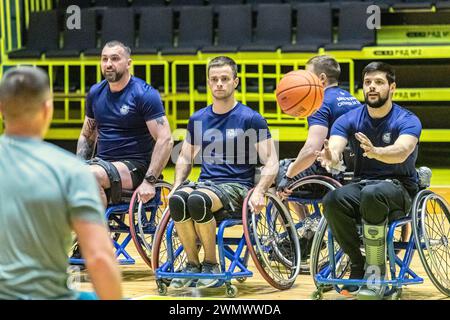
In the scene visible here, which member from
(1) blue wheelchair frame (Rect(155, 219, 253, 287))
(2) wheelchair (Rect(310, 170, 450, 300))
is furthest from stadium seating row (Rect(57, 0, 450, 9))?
(1) blue wheelchair frame (Rect(155, 219, 253, 287))

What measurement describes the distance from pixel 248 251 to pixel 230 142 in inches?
24.8

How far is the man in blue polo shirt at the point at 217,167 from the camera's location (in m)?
5.19

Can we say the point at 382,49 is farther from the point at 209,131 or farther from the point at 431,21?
the point at 209,131

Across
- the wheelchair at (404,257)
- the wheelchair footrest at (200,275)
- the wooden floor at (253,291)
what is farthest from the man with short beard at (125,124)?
the wheelchair at (404,257)

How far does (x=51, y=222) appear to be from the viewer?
2.49 meters

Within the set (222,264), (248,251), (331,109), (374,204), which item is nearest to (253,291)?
(248,251)

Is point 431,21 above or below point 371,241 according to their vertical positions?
above

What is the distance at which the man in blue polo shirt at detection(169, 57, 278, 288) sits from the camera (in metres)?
5.19

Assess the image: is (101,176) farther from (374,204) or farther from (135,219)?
(374,204)

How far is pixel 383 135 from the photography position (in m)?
5.12

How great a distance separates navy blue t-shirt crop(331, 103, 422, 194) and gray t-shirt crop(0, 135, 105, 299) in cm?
286

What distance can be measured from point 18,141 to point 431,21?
29.5ft

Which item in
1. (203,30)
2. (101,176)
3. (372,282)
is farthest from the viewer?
(203,30)

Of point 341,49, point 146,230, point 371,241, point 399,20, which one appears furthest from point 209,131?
point 399,20
